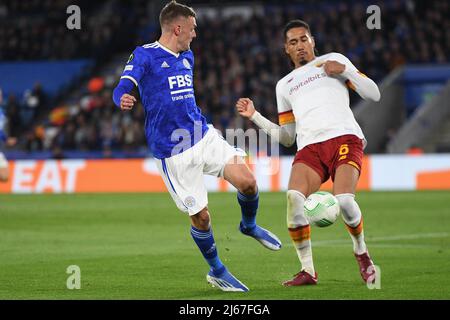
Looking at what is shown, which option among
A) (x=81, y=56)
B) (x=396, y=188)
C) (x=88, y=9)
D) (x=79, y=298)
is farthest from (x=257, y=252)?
(x=88, y=9)

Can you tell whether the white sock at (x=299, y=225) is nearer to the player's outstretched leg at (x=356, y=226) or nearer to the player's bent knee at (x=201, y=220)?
the player's outstretched leg at (x=356, y=226)

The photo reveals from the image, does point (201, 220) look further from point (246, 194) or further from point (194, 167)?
point (246, 194)

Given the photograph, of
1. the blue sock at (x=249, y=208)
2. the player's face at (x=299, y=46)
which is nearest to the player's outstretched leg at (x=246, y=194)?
the blue sock at (x=249, y=208)

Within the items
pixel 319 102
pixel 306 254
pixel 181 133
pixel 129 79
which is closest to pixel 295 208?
pixel 306 254

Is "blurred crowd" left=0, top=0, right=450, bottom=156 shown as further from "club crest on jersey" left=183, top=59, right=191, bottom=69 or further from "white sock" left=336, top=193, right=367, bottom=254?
"white sock" left=336, top=193, right=367, bottom=254

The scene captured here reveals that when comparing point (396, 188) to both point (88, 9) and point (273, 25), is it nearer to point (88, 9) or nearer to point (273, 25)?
Answer: point (273, 25)

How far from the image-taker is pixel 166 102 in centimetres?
903

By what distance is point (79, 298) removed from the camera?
323 inches

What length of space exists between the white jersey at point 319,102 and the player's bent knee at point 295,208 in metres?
0.58

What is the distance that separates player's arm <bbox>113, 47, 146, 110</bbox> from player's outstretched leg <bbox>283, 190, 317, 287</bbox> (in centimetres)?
172

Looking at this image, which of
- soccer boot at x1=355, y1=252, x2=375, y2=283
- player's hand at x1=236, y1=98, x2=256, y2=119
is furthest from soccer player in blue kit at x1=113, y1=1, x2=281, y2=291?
soccer boot at x1=355, y1=252, x2=375, y2=283

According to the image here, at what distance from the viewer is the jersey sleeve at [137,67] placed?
888 cm

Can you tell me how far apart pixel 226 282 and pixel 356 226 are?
1.28m

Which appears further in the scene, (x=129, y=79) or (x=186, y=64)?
(x=186, y=64)
